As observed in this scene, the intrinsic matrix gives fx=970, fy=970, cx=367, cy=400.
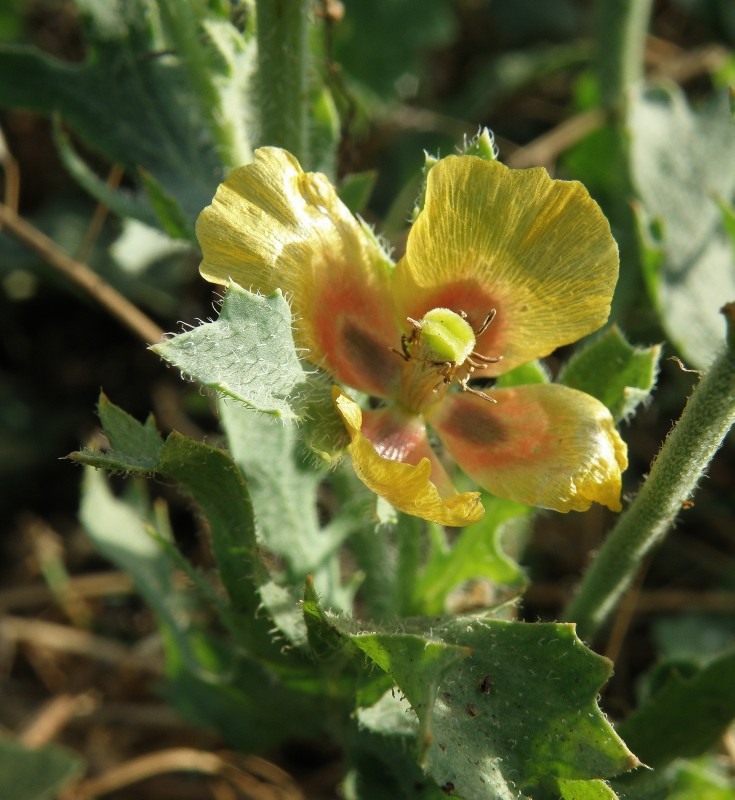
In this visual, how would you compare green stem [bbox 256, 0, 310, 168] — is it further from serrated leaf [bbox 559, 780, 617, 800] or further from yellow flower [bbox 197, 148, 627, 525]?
serrated leaf [bbox 559, 780, 617, 800]

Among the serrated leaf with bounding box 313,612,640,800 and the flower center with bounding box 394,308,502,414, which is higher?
the flower center with bounding box 394,308,502,414

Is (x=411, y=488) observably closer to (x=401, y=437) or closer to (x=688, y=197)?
(x=401, y=437)

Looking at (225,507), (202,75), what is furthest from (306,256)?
(202,75)

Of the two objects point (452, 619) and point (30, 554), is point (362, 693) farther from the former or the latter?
point (30, 554)

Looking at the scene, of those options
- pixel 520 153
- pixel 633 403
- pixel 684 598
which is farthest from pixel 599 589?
pixel 520 153

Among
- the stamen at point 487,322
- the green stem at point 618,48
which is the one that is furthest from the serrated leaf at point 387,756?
the green stem at point 618,48

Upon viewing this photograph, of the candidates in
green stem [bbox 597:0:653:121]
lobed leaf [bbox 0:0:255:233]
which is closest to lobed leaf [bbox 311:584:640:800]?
lobed leaf [bbox 0:0:255:233]
